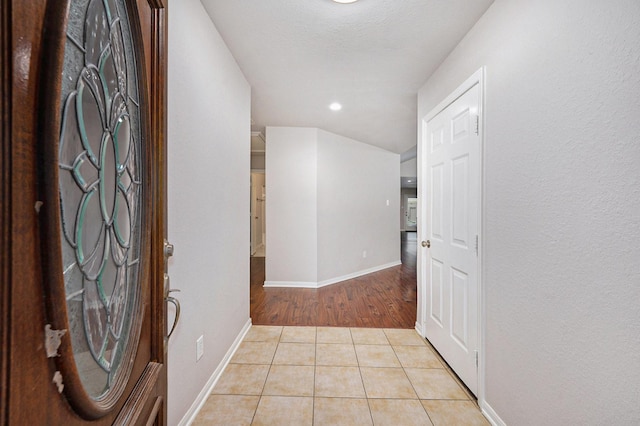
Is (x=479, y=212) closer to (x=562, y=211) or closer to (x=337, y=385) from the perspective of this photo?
(x=562, y=211)

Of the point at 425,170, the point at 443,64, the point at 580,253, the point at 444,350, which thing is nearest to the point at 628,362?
the point at 580,253

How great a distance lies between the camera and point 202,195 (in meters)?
1.74

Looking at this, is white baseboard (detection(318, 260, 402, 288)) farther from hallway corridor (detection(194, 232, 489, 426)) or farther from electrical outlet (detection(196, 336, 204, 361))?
electrical outlet (detection(196, 336, 204, 361))

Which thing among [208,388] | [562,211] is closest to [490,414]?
[562,211]

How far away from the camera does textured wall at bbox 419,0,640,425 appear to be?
945mm

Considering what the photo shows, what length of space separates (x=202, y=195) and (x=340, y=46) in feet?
4.78

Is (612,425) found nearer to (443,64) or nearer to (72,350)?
(72,350)

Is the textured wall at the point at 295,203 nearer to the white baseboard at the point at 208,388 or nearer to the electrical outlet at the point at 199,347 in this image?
the white baseboard at the point at 208,388

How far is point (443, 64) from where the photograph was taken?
2.31 metres

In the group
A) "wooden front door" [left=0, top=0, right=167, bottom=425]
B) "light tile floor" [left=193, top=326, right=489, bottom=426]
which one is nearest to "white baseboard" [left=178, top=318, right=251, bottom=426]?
"light tile floor" [left=193, top=326, right=489, bottom=426]

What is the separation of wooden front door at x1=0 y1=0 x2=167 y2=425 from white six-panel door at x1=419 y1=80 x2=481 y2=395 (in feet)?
5.85

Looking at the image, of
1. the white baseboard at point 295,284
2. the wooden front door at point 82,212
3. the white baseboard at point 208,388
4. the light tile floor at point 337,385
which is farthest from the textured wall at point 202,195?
the white baseboard at point 295,284

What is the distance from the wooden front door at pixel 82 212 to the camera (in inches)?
12.8

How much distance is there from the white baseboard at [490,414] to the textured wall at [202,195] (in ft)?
5.53
